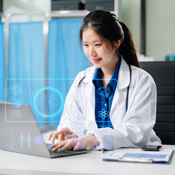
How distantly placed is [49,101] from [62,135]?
0.45 feet

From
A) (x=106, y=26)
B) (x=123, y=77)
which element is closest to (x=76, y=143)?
(x=123, y=77)

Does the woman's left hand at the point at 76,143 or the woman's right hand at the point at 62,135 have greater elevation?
the woman's right hand at the point at 62,135

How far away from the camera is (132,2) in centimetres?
328

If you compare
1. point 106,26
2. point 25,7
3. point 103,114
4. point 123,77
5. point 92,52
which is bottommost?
point 103,114

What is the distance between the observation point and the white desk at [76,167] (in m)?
0.71

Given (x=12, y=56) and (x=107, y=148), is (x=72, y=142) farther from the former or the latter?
(x=12, y=56)

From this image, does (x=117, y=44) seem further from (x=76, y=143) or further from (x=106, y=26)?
(x=76, y=143)

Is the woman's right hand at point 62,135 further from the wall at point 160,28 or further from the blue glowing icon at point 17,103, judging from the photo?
the wall at point 160,28

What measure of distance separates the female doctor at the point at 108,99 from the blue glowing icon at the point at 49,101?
5 centimetres

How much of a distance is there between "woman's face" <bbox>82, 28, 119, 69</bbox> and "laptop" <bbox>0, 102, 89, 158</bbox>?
1.37 feet

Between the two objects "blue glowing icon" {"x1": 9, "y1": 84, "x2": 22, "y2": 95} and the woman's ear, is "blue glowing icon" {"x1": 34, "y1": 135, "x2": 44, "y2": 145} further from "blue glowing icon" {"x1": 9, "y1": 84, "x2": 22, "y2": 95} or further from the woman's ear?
the woman's ear

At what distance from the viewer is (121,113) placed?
110 cm

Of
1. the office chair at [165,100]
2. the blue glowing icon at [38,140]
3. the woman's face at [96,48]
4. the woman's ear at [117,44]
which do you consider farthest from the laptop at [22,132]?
the office chair at [165,100]

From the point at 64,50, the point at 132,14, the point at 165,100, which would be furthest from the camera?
the point at 132,14
